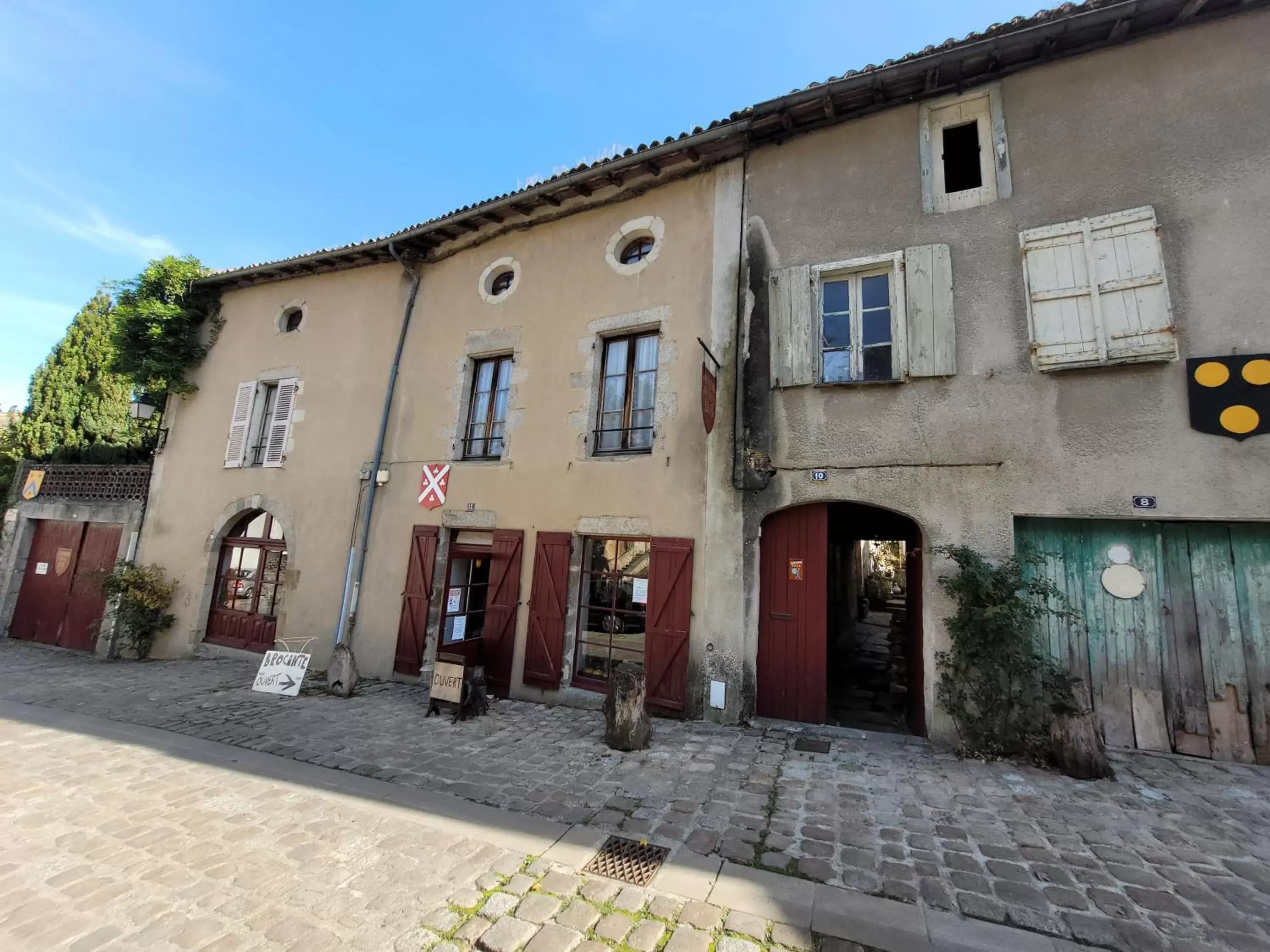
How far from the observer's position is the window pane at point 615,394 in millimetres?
6621

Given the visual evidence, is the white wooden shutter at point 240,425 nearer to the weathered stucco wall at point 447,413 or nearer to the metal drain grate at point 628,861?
the weathered stucco wall at point 447,413

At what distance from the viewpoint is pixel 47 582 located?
10.4m

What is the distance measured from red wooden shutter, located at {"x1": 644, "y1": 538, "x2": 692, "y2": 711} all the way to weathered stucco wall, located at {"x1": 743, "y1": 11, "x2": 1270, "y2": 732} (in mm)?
647

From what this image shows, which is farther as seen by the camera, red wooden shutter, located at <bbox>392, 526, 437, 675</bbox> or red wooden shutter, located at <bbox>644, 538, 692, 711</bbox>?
red wooden shutter, located at <bbox>392, 526, 437, 675</bbox>

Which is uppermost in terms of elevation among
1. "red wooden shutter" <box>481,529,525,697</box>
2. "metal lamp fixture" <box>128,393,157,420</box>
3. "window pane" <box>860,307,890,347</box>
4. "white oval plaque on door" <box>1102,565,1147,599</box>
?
"window pane" <box>860,307,890,347</box>

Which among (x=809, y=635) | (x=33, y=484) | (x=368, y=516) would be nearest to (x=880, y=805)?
(x=809, y=635)

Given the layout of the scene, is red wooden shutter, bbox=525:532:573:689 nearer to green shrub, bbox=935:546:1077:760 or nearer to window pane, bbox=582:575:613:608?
window pane, bbox=582:575:613:608

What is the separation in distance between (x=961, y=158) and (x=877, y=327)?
7.04 ft

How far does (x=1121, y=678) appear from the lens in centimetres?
449

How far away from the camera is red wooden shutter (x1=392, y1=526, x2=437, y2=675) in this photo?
697 cm

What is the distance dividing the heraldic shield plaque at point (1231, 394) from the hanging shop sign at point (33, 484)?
17.6 meters

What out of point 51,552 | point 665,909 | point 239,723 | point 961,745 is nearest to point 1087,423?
point 961,745

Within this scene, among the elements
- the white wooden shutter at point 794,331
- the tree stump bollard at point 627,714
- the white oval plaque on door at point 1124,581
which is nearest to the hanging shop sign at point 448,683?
the tree stump bollard at point 627,714

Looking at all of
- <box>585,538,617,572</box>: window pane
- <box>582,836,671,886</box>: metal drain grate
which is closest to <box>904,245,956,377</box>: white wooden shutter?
<box>585,538,617,572</box>: window pane
